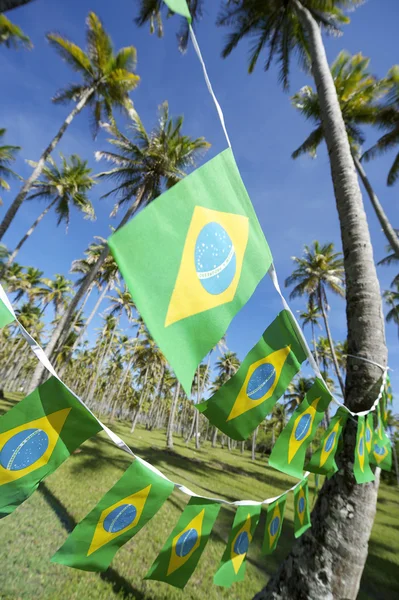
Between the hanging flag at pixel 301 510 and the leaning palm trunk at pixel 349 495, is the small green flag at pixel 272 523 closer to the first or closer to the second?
the hanging flag at pixel 301 510

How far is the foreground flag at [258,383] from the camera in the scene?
1.33m

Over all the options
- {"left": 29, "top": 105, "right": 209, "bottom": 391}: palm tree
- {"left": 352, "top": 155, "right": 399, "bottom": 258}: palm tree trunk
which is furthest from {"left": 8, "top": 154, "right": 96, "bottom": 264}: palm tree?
{"left": 352, "top": 155, "right": 399, "bottom": 258}: palm tree trunk

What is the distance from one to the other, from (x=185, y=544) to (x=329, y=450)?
1.35 m

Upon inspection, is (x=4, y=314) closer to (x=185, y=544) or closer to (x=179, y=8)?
(x=179, y=8)

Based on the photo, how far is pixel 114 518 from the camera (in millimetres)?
1411

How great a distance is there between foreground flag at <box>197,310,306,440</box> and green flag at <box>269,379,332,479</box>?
34cm

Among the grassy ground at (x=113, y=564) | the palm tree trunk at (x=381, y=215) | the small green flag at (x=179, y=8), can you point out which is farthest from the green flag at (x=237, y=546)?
the palm tree trunk at (x=381, y=215)

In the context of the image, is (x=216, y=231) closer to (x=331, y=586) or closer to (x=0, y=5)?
(x=331, y=586)

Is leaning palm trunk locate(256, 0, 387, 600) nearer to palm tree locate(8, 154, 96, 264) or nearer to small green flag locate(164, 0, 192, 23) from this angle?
small green flag locate(164, 0, 192, 23)

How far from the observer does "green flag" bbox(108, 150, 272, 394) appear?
2.58 ft

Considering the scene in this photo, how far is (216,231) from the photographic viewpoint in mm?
1032

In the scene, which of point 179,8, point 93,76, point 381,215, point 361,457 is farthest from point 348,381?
point 93,76

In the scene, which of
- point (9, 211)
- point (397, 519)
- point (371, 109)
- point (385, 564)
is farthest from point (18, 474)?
point (397, 519)

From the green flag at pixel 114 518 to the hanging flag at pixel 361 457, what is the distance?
5.52 feet
